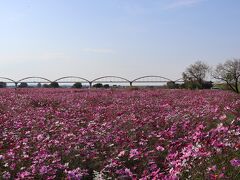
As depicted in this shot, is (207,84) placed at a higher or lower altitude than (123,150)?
higher

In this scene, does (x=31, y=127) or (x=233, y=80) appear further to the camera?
(x=233, y=80)

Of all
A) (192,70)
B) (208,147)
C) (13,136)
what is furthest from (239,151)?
(192,70)

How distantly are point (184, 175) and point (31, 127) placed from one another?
6256 millimetres

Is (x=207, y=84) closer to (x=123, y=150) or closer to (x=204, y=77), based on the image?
(x=204, y=77)

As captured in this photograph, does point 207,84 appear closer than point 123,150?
No

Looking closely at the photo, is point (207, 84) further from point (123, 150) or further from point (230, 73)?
point (123, 150)

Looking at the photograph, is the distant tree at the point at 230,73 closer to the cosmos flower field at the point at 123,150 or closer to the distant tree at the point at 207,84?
the distant tree at the point at 207,84

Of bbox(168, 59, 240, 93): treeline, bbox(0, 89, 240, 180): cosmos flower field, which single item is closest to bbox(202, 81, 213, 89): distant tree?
bbox(168, 59, 240, 93): treeline

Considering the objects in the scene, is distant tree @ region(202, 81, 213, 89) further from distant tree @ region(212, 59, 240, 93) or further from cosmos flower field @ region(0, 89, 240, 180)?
cosmos flower field @ region(0, 89, 240, 180)

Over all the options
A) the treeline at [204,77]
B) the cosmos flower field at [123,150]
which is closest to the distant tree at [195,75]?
the treeline at [204,77]

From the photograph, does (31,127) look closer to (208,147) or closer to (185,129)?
(185,129)

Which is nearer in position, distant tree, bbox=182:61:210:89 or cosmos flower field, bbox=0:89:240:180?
cosmos flower field, bbox=0:89:240:180

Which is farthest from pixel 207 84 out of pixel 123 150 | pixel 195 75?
pixel 123 150

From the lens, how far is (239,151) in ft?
18.4
